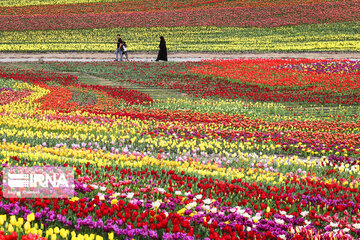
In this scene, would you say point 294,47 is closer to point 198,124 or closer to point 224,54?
point 224,54

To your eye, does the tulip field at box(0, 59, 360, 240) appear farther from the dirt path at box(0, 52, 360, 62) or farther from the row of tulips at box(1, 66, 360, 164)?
the dirt path at box(0, 52, 360, 62)

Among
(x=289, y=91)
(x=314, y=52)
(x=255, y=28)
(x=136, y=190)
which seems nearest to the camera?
(x=136, y=190)

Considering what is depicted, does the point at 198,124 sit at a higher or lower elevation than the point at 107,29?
lower

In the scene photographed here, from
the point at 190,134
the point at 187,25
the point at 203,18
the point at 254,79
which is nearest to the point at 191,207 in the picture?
the point at 190,134

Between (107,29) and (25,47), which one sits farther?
(107,29)

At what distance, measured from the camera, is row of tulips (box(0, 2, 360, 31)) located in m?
61.6

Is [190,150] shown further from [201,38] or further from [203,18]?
[203,18]

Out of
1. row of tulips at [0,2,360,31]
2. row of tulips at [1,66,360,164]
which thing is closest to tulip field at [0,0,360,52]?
row of tulips at [0,2,360,31]

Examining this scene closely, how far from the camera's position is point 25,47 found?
50.4 m

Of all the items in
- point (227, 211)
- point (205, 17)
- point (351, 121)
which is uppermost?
point (205, 17)

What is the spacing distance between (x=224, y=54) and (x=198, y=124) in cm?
3189

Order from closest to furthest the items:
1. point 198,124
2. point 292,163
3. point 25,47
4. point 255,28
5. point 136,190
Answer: point 136,190, point 292,163, point 198,124, point 25,47, point 255,28

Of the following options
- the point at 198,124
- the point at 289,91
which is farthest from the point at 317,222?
the point at 289,91

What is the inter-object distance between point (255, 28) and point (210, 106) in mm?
43221
